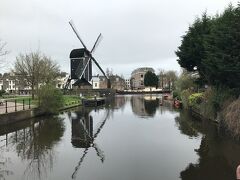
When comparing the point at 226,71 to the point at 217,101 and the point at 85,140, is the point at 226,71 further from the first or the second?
the point at 85,140

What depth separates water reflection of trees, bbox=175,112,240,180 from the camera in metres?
12.2

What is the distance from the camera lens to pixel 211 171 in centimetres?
1266

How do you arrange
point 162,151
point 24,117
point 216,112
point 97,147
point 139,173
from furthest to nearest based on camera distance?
point 24,117
point 216,112
point 97,147
point 162,151
point 139,173

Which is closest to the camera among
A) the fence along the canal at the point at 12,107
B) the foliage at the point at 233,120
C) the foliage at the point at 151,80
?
the foliage at the point at 233,120

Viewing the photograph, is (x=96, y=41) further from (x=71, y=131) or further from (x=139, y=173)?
(x=139, y=173)

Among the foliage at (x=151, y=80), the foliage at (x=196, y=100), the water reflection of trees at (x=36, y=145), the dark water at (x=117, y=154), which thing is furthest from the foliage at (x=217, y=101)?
the foliage at (x=151, y=80)

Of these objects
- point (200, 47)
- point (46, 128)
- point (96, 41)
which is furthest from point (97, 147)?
point (96, 41)

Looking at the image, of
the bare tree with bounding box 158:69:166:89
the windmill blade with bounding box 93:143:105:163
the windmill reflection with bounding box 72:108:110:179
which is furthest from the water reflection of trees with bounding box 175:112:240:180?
the bare tree with bounding box 158:69:166:89

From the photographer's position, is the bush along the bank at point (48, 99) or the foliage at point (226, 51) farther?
the bush along the bank at point (48, 99)

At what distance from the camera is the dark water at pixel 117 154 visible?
1251cm

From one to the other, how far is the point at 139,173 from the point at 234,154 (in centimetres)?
523

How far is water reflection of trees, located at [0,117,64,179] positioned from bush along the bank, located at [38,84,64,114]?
7355 mm

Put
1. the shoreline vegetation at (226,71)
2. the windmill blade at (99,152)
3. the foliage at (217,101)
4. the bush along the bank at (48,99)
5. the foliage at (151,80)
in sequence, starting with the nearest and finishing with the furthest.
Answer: the windmill blade at (99,152) → the shoreline vegetation at (226,71) → the foliage at (217,101) → the bush along the bank at (48,99) → the foliage at (151,80)

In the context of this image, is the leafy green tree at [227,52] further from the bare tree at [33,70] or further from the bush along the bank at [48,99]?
the bare tree at [33,70]
